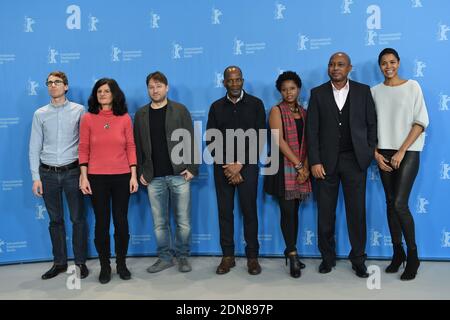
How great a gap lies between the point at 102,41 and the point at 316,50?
188cm

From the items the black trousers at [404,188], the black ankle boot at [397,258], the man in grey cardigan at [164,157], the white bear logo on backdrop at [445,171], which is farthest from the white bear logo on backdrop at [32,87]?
the white bear logo on backdrop at [445,171]

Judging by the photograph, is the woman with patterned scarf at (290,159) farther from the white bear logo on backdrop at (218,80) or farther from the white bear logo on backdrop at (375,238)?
the white bear logo on backdrop at (375,238)

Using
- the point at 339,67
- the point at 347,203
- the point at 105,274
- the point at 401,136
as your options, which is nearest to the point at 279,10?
the point at 339,67

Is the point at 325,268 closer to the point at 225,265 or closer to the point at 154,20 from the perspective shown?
the point at 225,265

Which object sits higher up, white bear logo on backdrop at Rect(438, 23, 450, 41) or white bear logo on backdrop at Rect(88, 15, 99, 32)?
white bear logo on backdrop at Rect(88, 15, 99, 32)

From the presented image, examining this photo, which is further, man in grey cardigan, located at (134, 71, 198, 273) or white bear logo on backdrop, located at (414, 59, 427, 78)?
white bear logo on backdrop, located at (414, 59, 427, 78)

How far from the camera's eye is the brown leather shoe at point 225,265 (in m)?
3.36

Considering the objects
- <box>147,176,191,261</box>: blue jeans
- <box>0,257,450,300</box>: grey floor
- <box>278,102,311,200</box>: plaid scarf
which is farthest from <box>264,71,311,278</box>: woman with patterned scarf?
<box>147,176,191,261</box>: blue jeans

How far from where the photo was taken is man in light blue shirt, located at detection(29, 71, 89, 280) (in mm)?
3312

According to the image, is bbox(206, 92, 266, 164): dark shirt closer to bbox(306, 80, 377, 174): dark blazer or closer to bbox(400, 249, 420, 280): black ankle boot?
bbox(306, 80, 377, 174): dark blazer

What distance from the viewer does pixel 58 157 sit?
3309mm

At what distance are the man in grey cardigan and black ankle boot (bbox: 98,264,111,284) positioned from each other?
34 centimetres

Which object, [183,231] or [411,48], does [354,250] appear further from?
[411,48]

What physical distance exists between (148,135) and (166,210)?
0.65m
